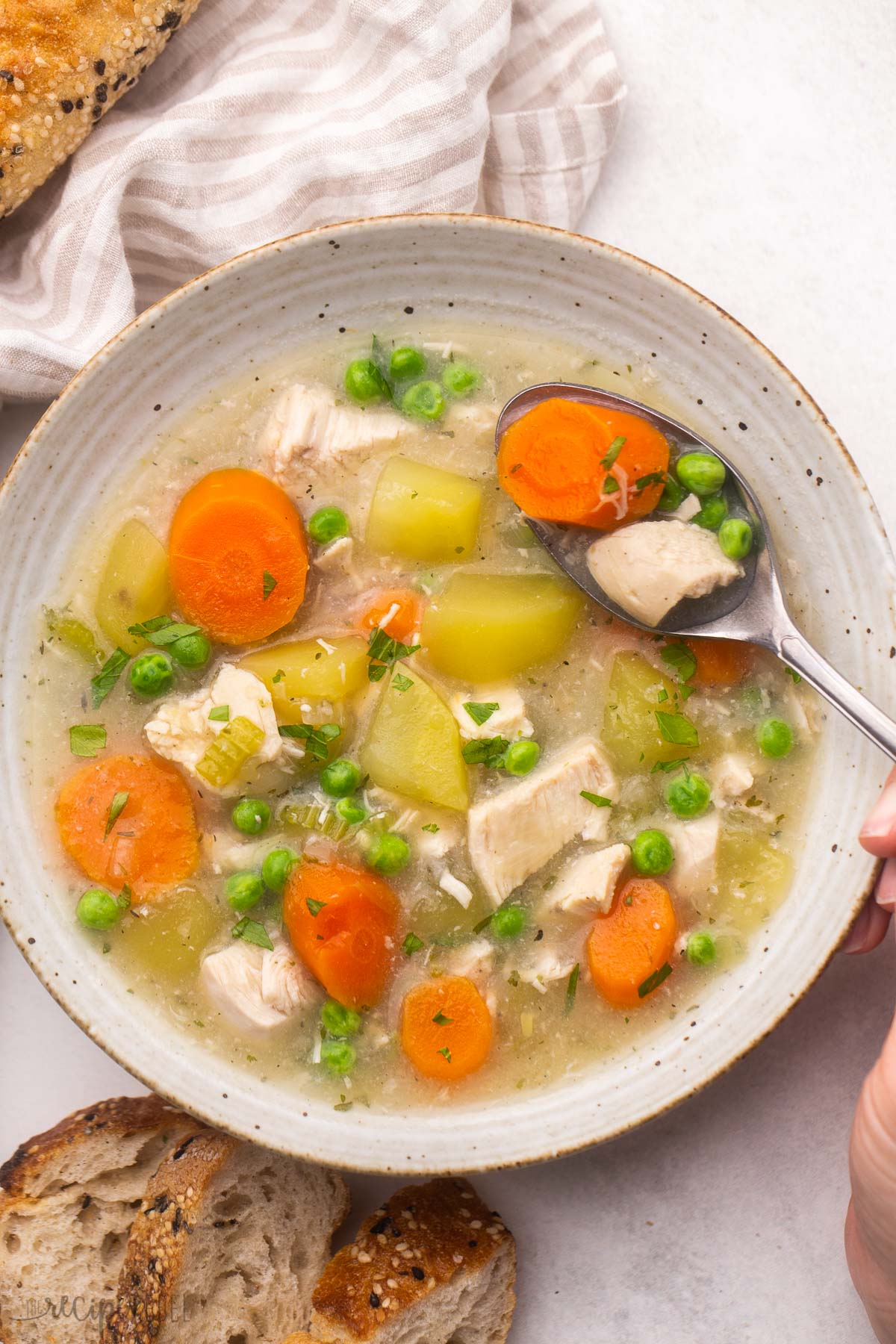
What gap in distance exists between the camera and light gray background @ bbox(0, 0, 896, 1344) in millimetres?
3459

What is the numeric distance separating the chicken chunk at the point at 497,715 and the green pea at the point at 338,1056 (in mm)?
943

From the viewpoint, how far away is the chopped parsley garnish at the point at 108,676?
312 cm

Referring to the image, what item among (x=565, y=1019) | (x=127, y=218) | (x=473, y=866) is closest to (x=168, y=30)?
(x=127, y=218)

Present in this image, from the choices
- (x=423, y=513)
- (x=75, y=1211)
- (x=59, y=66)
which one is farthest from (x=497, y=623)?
(x=75, y=1211)

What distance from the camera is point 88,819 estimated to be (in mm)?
3082

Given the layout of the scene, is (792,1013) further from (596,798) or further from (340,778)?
(340,778)

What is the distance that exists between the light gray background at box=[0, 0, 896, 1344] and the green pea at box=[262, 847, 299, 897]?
105cm

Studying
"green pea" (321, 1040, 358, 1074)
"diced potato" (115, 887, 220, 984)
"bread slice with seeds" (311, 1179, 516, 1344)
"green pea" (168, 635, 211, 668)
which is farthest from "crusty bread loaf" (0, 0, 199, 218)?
"bread slice with seeds" (311, 1179, 516, 1344)

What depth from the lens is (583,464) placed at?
2984 millimetres

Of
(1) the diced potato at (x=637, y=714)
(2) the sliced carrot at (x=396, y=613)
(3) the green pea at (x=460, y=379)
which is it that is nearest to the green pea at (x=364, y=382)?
(3) the green pea at (x=460, y=379)

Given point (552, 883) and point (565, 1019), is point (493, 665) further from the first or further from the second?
point (565, 1019)

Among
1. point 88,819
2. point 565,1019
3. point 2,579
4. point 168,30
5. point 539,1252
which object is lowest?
point 539,1252

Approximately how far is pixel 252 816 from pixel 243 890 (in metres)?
0.21

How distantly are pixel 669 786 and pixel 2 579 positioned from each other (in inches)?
78.5
